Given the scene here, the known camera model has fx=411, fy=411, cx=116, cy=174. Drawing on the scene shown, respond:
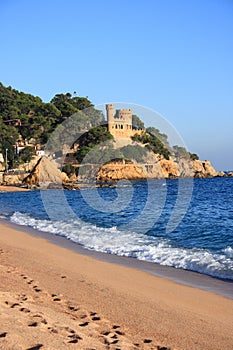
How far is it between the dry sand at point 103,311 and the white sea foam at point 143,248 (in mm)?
1430

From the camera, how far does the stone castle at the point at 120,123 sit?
295 ft

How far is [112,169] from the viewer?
7881cm

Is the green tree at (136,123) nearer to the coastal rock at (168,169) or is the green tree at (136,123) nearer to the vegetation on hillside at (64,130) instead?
the vegetation on hillside at (64,130)

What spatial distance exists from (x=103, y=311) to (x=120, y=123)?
88.5 meters

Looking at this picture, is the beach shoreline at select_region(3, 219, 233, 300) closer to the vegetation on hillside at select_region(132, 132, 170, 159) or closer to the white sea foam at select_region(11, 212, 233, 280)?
the white sea foam at select_region(11, 212, 233, 280)

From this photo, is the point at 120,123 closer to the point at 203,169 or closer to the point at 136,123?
the point at 136,123

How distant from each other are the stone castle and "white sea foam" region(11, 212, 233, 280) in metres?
72.6

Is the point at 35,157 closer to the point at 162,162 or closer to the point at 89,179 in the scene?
the point at 89,179

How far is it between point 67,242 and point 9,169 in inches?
2401

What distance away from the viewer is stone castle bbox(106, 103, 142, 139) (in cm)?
8979

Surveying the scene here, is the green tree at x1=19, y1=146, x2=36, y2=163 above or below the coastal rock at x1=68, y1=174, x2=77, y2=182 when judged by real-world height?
above

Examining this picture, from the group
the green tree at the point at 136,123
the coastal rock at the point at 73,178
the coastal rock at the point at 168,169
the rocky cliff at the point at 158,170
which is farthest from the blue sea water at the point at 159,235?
the green tree at the point at 136,123

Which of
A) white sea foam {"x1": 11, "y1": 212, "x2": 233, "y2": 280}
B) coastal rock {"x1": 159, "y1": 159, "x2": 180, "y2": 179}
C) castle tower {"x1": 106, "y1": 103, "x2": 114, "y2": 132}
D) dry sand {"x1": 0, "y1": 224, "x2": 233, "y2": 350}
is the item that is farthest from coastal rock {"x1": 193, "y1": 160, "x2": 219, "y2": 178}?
dry sand {"x1": 0, "y1": 224, "x2": 233, "y2": 350}

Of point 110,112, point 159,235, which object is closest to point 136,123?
point 110,112
